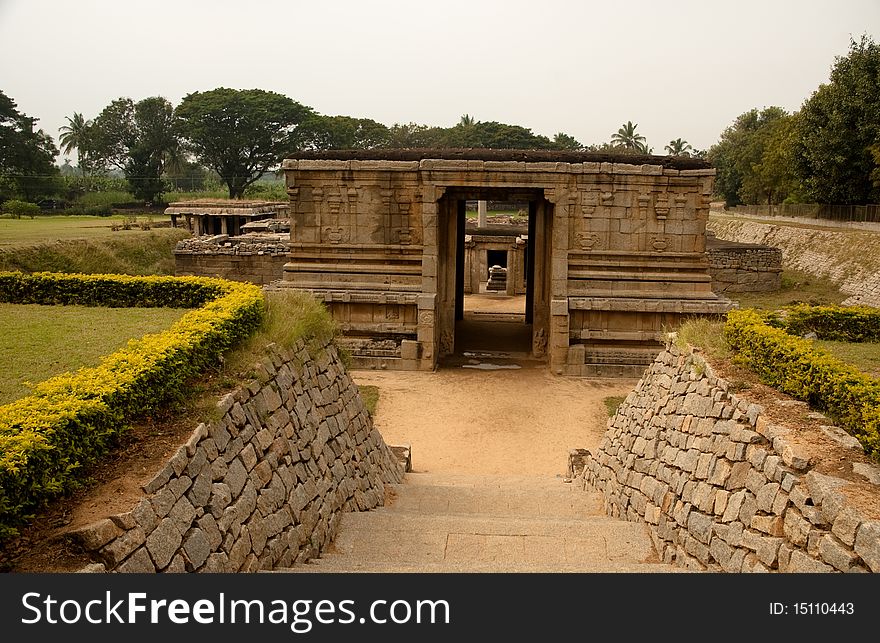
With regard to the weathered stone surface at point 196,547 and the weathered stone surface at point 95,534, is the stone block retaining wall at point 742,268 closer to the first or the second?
the weathered stone surface at point 196,547

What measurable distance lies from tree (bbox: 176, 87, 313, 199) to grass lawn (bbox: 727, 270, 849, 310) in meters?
42.8

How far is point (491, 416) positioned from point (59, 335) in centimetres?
886

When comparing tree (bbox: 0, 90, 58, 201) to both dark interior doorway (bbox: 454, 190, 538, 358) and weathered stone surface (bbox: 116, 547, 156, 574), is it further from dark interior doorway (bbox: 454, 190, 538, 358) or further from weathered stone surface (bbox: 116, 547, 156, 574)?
weathered stone surface (bbox: 116, 547, 156, 574)

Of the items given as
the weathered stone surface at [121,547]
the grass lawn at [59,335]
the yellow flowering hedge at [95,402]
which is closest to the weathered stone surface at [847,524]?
the weathered stone surface at [121,547]

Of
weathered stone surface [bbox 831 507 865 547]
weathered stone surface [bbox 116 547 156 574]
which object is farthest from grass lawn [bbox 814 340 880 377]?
weathered stone surface [bbox 116 547 156 574]

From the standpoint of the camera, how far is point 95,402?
4.88m

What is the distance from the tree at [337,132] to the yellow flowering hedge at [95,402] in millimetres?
51250

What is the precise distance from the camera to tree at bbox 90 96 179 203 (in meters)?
58.9

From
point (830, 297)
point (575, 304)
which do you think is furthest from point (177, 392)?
point (830, 297)

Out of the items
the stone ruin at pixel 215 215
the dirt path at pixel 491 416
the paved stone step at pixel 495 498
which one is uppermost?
the stone ruin at pixel 215 215

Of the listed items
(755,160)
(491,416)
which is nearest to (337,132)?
(755,160)

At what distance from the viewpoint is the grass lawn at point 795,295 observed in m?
24.6

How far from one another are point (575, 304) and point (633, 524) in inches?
402

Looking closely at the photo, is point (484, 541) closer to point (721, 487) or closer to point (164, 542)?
point (721, 487)
